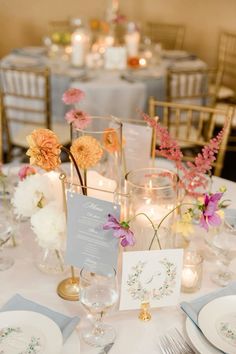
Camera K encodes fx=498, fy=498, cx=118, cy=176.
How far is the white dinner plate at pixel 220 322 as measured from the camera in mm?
1124

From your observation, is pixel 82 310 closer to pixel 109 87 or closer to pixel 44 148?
pixel 44 148

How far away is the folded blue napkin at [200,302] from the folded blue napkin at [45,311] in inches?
10.4

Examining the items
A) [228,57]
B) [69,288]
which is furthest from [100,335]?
[228,57]

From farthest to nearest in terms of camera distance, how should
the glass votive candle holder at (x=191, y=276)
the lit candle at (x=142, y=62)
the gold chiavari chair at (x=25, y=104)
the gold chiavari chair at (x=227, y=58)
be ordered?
the gold chiavari chair at (x=227, y=58)
the lit candle at (x=142, y=62)
the gold chiavari chair at (x=25, y=104)
the glass votive candle holder at (x=191, y=276)

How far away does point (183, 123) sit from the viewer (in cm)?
337

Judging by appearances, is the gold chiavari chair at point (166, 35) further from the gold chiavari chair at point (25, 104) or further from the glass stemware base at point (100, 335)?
the glass stemware base at point (100, 335)

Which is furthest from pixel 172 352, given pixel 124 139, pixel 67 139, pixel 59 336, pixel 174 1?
pixel 174 1

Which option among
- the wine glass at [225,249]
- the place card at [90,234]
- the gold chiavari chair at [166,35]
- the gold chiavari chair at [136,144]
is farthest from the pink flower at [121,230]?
the gold chiavari chair at [166,35]

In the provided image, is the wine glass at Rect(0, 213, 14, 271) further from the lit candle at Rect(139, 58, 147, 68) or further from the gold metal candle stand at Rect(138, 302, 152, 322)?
the lit candle at Rect(139, 58, 147, 68)

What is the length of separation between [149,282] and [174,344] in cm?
15

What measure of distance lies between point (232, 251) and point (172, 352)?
0.35 meters

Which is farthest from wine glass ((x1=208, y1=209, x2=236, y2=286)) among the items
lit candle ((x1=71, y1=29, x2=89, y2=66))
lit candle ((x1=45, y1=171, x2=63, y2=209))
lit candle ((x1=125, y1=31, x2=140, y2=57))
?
lit candle ((x1=125, y1=31, x2=140, y2=57))

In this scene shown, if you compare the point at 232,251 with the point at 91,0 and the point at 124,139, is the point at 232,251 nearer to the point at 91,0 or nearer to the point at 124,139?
the point at 124,139

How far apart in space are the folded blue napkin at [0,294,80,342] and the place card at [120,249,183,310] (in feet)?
0.42
